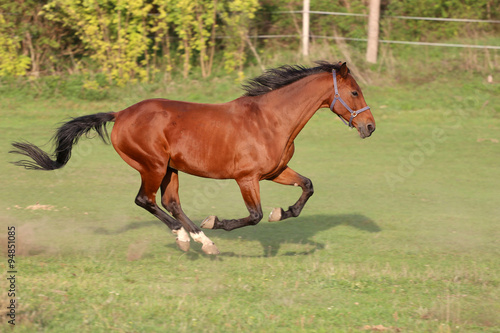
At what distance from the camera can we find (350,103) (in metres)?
6.23

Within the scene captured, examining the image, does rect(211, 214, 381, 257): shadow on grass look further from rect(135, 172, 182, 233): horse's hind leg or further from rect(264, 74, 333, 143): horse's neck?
rect(264, 74, 333, 143): horse's neck

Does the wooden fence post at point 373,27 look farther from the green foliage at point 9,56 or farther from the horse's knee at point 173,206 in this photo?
the horse's knee at point 173,206

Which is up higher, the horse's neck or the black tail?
the horse's neck

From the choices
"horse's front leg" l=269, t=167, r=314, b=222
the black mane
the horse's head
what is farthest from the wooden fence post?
"horse's front leg" l=269, t=167, r=314, b=222

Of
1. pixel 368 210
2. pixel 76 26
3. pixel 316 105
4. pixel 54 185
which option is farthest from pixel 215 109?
pixel 76 26

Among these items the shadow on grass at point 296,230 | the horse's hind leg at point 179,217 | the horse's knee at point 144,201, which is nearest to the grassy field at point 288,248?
the shadow on grass at point 296,230

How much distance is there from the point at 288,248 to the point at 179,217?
3.75ft

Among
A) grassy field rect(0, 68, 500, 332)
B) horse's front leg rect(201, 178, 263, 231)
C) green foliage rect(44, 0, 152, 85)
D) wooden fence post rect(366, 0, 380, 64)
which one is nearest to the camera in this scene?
grassy field rect(0, 68, 500, 332)

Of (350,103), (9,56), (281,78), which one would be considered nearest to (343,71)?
(350,103)

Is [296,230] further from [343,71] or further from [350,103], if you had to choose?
[343,71]

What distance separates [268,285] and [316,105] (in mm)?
1881

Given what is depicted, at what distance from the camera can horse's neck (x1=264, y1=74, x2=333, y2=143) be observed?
6270mm

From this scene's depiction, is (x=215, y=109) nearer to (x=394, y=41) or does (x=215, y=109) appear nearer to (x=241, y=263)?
(x=241, y=263)

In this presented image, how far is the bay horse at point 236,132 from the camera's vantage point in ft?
20.2
